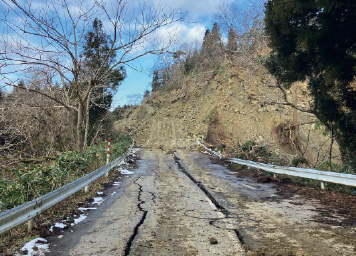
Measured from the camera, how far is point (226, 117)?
3566 centimetres

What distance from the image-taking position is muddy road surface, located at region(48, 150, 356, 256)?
4043 millimetres

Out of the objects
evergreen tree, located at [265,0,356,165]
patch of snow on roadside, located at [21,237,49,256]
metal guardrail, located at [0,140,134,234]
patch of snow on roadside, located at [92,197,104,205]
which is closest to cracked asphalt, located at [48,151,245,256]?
patch of snow on roadside, located at [21,237,49,256]

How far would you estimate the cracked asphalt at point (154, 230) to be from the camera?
13.3 ft

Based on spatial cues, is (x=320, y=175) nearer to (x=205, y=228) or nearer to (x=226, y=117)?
(x=205, y=228)

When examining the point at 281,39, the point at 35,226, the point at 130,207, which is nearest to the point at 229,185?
the point at 130,207

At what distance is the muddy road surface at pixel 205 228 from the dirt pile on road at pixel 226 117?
16.9m

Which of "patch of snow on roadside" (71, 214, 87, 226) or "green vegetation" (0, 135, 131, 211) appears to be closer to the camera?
"patch of snow on roadside" (71, 214, 87, 226)

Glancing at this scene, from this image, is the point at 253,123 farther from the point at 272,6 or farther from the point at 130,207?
the point at 130,207

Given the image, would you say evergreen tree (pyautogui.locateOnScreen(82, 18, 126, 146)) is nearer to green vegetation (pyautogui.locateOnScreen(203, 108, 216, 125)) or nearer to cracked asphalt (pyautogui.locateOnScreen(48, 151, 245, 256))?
cracked asphalt (pyautogui.locateOnScreen(48, 151, 245, 256))

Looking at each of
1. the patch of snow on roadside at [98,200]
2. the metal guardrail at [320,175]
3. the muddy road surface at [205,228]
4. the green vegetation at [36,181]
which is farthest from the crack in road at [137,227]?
the metal guardrail at [320,175]

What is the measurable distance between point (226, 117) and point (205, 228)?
31208 millimetres

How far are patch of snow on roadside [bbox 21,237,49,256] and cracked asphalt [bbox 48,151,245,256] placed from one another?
12 centimetres

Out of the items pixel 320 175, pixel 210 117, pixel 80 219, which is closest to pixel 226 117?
pixel 210 117

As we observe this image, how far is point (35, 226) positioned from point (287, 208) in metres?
4.83
